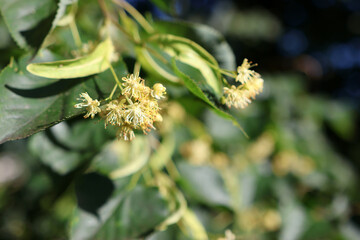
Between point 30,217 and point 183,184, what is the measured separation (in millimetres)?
1103

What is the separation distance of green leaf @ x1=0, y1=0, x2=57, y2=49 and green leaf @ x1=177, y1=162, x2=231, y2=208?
59 cm

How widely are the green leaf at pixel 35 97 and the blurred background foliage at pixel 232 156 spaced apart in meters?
0.18

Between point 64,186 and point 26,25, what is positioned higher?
point 26,25

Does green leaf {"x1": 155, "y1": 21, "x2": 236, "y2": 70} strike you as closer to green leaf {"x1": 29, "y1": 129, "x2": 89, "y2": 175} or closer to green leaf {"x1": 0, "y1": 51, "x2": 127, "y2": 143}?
green leaf {"x1": 0, "y1": 51, "x2": 127, "y2": 143}

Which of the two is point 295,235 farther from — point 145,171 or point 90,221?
point 90,221

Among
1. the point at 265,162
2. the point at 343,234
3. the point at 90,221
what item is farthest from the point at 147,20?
the point at 343,234

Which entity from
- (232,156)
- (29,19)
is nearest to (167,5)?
(29,19)

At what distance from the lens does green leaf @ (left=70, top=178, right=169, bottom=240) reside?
0.68 metres

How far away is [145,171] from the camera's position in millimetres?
858

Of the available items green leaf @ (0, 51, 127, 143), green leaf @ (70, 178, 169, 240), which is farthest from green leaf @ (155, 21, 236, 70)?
green leaf @ (70, 178, 169, 240)

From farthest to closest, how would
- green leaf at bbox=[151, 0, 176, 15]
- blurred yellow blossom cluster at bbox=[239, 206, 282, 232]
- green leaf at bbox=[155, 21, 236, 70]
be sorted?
1. blurred yellow blossom cluster at bbox=[239, 206, 282, 232]
2. green leaf at bbox=[151, 0, 176, 15]
3. green leaf at bbox=[155, 21, 236, 70]

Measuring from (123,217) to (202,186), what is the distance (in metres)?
0.35

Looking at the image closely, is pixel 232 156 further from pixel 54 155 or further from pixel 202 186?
pixel 54 155

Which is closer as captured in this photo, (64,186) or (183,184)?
(64,186)
